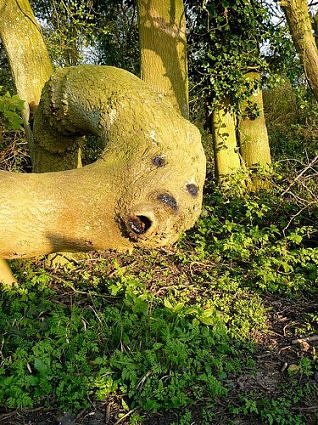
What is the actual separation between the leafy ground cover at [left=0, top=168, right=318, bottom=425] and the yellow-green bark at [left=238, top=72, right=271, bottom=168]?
2812 millimetres

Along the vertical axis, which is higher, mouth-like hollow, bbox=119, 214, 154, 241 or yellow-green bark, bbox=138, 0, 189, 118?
yellow-green bark, bbox=138, 0, 189, 118

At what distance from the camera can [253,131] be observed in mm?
8383

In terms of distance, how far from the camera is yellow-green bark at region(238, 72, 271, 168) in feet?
27.2

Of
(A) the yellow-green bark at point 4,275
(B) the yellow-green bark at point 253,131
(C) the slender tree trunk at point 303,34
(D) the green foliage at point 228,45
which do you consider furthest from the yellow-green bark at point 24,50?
(B) the yellow-green bark at point 253,131

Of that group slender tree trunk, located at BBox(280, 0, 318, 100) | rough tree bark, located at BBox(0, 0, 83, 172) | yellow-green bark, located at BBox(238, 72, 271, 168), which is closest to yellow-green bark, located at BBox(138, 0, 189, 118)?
slender tree trunk, located at BBox(280, 0, 318, 100)

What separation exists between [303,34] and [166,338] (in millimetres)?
3701

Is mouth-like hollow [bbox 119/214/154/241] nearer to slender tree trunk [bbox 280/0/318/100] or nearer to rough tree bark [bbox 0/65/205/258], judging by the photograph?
rough tree bark [bbox 0/65/205/258]

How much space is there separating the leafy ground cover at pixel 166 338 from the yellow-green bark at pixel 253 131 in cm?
281

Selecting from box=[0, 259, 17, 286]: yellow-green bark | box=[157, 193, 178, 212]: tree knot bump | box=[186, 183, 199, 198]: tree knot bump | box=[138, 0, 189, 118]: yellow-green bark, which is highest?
box=[138, 0, 189, 118]: yellow-green bark

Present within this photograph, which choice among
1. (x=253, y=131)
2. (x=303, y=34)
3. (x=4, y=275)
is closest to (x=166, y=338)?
(x=4, y=275)

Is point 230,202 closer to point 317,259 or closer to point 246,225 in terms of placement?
point 246,225

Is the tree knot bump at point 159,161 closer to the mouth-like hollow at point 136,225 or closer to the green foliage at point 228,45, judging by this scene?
the mouth-like hollow at point 136,225

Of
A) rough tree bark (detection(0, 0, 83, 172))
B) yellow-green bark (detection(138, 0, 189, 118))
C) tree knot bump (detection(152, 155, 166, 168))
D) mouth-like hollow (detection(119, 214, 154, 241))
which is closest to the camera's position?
mouth-like hollow (detection(119, 214, 154, 241))

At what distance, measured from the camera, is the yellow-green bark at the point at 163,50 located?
6109 mm
